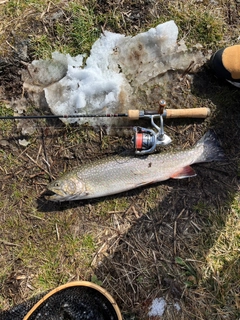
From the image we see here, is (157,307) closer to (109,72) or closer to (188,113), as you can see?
(188,113)

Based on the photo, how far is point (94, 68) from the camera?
3.51 metres

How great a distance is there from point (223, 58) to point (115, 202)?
179cm

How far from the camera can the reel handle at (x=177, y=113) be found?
3.28 m

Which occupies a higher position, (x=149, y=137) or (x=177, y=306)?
(x=149, y=137)

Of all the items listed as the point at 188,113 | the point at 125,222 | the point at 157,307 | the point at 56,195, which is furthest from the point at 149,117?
the point at 157,307

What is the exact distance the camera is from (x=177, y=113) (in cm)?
334

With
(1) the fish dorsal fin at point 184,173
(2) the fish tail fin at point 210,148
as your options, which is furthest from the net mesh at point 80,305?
(2) the fish tail fin at point 210,148

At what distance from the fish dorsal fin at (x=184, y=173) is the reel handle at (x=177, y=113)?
527mm

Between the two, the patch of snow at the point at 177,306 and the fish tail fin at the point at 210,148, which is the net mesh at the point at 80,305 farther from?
the fish tail fin at the point at 210,148

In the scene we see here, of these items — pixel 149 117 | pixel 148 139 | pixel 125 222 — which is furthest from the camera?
pixel 125 222

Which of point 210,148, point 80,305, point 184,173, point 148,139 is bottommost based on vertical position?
point 80,305

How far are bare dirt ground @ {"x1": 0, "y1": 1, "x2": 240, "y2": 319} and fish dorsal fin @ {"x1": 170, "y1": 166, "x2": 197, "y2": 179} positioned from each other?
12cm

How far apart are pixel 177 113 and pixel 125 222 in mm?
1207

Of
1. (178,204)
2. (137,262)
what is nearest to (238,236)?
(178,204)
